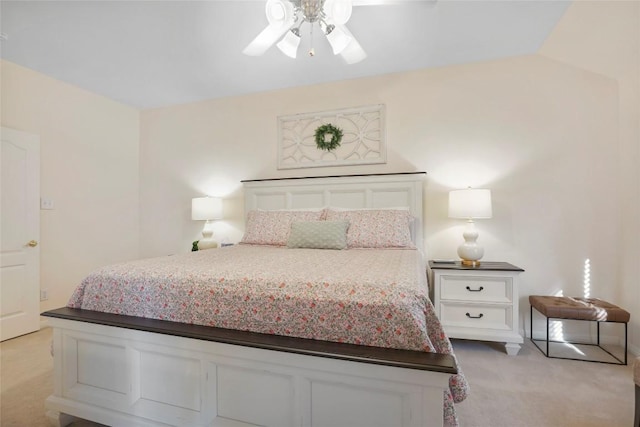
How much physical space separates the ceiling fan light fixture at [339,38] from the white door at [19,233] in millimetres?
3130

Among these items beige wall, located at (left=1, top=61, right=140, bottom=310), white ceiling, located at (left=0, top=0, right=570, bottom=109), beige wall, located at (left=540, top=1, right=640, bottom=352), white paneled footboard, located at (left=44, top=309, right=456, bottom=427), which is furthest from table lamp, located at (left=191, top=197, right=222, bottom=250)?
beige wall, located at (left=540, top=1, right=640, bottom=352)

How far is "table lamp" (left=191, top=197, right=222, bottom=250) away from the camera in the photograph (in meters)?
3.37

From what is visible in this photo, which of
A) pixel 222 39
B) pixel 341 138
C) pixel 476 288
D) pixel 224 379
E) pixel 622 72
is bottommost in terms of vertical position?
pixel 224 379

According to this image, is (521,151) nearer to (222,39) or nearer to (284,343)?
(284,343)

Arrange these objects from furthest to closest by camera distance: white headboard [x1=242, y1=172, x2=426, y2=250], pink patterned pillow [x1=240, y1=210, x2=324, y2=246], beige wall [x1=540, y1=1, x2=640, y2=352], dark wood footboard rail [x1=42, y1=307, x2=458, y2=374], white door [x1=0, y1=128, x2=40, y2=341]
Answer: white headboard [x1=242, y1=172, x2=426, y2=250] < pink patterned pillow [x1=240, y1=210, x2=324, y2=246] < white door [x1=0, y1=128, x2=40, y2=341] < beige wall [x1=540, y1=1, x2=640, y2=352] < dark wood footboard rail [x1=42, y1=307, x2=458, y2=374]

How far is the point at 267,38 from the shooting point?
6.47 feet

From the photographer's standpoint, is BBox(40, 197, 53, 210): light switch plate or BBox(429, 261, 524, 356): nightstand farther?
BBox(40, 197, 53, 210): light switch plate

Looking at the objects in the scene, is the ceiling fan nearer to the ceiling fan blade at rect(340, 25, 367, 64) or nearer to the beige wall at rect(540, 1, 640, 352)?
the ceiling fan blade at rect(340, 25, 367, 64)

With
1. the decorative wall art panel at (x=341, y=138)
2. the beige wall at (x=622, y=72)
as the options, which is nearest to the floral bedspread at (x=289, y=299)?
the decorative wall art panel at (x=341, y=138)

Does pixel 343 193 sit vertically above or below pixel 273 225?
above

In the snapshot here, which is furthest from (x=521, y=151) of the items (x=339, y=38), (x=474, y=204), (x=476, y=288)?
(x=339, y=38)

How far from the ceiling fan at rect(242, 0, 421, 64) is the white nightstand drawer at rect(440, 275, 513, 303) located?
6.49 feet

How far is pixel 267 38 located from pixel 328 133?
143 centimetres

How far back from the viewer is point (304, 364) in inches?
44.9
